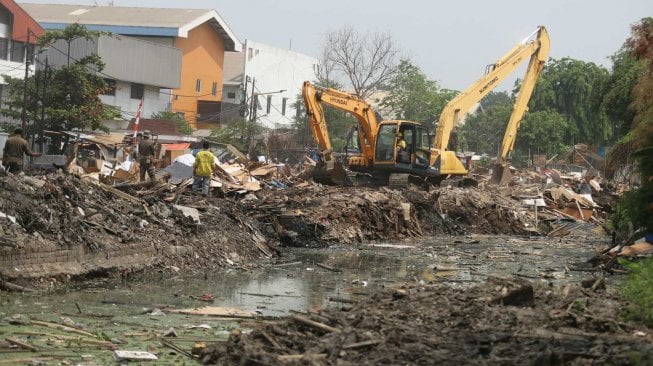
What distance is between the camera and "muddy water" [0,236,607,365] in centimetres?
1073

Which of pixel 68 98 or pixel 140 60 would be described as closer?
pixel 68 98

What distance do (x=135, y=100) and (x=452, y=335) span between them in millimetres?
48189

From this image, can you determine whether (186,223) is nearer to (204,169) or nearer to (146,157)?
(204,169)

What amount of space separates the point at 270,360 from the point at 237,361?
374mm

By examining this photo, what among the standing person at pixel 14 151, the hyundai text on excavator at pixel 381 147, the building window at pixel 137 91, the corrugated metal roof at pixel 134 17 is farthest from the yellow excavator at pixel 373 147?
the corrugated metal roof at pixel 134 17

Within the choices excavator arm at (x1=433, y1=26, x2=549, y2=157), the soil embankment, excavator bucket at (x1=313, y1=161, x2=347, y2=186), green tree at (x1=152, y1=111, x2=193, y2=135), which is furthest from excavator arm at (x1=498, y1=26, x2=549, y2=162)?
green tree at (x1=152, y1=111, x2=193, y2=135)

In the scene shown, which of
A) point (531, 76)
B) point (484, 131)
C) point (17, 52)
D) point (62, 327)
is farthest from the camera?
point (484, 131)

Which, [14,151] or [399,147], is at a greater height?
[399,147]

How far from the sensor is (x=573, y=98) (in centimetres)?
7231

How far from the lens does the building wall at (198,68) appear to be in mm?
61188

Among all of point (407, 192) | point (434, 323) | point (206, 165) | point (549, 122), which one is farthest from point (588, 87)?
point (434, 323)

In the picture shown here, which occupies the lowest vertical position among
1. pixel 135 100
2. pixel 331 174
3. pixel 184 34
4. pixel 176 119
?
pixel 331 174

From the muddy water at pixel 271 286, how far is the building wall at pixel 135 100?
30866mm

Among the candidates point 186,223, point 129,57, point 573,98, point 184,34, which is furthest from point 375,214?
point 573,98
